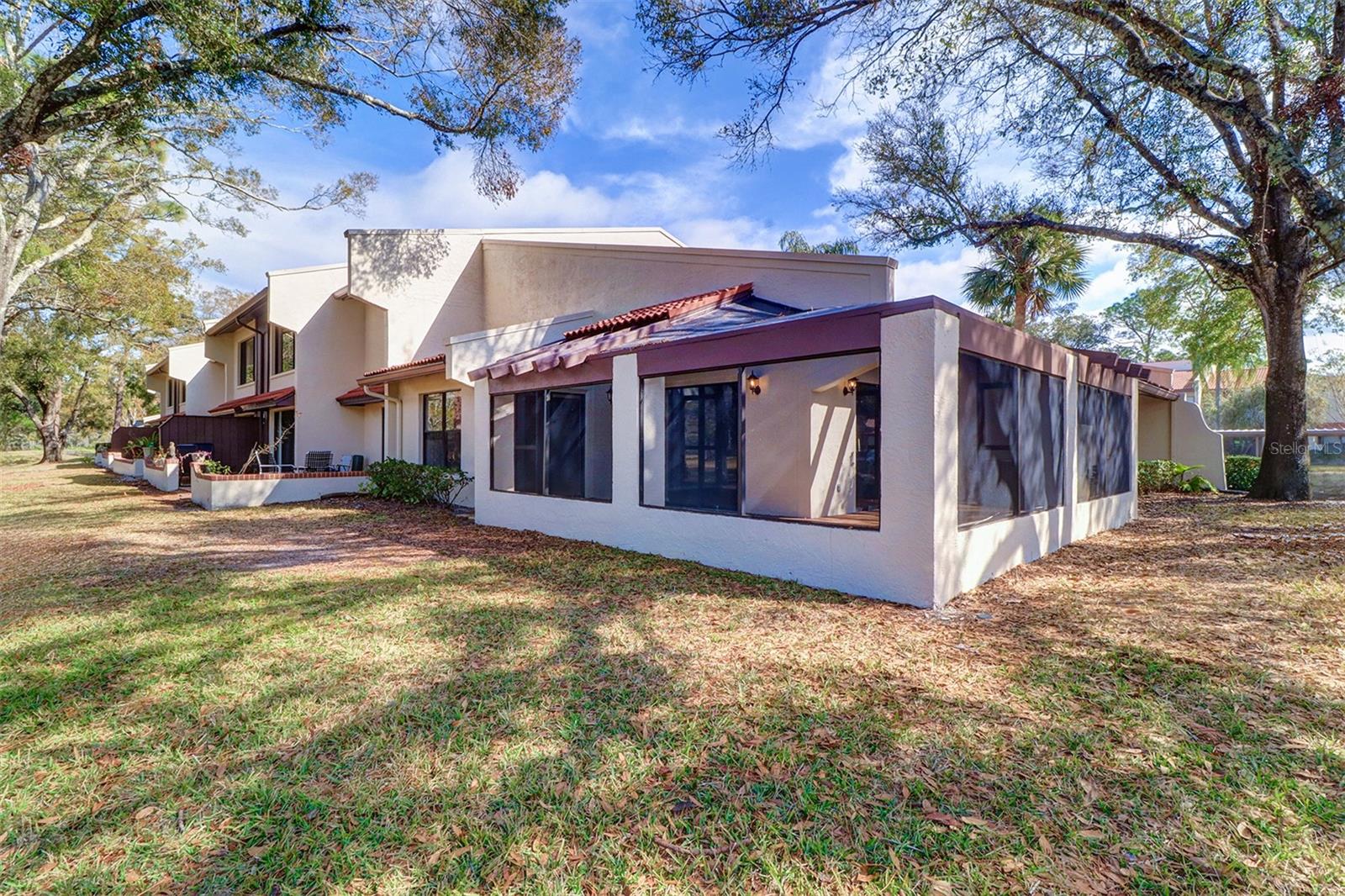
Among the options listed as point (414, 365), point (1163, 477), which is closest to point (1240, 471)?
point (1163, 477)

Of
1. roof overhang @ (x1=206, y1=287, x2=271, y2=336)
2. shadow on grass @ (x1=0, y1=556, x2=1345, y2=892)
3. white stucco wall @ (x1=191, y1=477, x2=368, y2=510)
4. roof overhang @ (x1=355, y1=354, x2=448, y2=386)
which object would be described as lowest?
shadow on grass @ (x1=0, y1=556, x2=1345, y2=892)

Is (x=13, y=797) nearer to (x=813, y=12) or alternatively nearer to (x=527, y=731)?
(x=527, y=731)

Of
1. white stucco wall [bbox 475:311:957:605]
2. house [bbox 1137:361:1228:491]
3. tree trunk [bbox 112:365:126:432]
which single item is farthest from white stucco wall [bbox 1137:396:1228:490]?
tree trunk [bbox 112:365:126:432]

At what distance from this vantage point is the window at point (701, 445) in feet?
30.6

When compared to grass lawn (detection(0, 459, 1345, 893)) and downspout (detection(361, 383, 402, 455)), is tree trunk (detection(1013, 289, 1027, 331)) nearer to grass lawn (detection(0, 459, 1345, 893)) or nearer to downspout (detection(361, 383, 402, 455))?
grass lawn (detection(0, 459, 1345, 893))

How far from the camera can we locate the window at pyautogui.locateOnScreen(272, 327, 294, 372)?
67.9 ft

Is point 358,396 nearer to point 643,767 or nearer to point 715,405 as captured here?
point 715,405

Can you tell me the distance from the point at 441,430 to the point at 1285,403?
20.0m

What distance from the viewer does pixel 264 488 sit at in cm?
1555

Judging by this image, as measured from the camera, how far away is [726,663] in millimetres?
4918

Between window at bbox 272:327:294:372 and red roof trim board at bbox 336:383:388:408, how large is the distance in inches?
114

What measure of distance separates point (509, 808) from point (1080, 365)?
1070 centimetres

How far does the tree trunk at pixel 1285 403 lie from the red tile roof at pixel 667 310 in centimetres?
1173

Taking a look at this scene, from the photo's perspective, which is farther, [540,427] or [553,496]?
[540,427]
